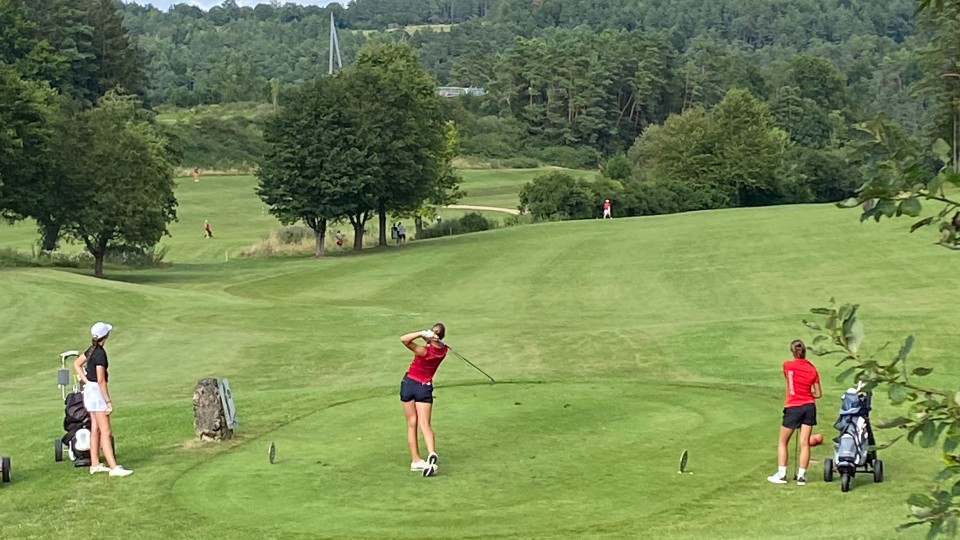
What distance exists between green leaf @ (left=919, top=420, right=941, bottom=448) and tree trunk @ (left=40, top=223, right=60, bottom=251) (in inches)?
2116

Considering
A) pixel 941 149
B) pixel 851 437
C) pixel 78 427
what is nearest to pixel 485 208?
pixel 78 427

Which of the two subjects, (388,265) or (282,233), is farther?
(282,233)

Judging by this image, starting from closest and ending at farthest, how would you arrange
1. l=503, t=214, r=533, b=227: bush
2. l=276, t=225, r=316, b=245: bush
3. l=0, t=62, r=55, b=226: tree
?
1. l=0, t=62, r=55, b=226: tree
2. l=276, t=225, r=316, b=245: bush
3. l=503, t=214, r=533, b=227: bush

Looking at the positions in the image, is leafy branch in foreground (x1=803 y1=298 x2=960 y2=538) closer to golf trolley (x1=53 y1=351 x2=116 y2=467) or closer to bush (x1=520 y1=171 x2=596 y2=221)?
golf trolley (x1=53 y1=351 x2=116 y2=467)

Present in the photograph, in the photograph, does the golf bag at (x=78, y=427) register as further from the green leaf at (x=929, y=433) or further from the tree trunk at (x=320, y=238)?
the tree trunk at (x=320, y=238)

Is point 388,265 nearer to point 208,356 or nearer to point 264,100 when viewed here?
point 208,356

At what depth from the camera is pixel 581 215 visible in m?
83.1

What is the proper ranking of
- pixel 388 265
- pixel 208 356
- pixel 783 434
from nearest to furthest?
pixel 783 434, pixel 208 356, pixel 388 265

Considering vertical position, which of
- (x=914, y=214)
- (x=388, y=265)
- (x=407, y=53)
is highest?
(x=407, y=53)

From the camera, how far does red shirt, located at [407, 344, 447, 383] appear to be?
15.0m

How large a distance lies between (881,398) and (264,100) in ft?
499

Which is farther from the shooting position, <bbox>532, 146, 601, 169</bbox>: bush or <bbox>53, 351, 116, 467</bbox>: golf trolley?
<bbox>532, 146, 601, 169</bbox>: bush

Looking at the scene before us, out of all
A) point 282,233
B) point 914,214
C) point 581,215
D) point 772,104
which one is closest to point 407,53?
point 282,233

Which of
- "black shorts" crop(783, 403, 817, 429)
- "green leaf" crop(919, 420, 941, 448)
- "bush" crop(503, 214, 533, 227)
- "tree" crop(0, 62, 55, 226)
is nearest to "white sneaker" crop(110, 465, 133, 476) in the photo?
"black shorts" crop(783, 403, 817, 429)
